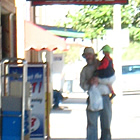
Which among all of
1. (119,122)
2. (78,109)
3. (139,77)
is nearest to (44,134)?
(119,122)

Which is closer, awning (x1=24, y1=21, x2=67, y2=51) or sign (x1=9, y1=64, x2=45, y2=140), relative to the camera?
sign (x1=9, y1=64, x2=45, y2=140)

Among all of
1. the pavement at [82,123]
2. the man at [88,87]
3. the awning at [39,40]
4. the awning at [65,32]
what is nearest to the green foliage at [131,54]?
the awning at [65,32]

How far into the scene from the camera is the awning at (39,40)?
→ 15188mm

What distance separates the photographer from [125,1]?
12.6 m

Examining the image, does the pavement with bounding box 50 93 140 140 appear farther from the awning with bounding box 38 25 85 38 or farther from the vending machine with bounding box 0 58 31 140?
the vending machine with bounding box 0 58 31 140

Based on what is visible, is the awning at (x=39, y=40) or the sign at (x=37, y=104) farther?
the awning at (x=39, y=40)

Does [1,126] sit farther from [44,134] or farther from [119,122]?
[119,122]

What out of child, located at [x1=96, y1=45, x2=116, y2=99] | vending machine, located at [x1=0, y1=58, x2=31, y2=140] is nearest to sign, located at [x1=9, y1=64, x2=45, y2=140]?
child, located at [x1=96, y1=45, x2=116, y2=99]

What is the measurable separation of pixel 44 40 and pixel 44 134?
4961mm

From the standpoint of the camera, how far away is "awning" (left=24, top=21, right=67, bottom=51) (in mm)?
15188

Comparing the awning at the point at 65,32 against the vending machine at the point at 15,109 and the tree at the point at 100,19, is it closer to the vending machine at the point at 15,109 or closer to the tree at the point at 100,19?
the tree at the point at 100,19

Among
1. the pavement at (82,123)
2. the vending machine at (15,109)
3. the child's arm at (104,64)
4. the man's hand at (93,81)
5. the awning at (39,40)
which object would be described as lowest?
the pavement at (82,123)

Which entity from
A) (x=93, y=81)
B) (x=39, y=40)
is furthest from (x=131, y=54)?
(x=93, y=81)

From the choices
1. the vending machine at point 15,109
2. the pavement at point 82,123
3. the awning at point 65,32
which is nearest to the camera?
the vending machine at point 15,109
